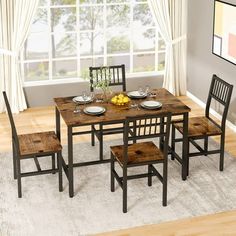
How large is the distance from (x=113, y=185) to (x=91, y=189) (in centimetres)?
25

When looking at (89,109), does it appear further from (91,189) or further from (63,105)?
(91,189)

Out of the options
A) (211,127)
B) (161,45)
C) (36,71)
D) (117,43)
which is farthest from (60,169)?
(161,45)

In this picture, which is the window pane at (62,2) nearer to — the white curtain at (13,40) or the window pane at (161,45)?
the white curtain at (13,40)

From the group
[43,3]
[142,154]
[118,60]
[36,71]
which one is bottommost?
[142,154]

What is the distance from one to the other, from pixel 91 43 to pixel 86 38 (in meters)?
0.10

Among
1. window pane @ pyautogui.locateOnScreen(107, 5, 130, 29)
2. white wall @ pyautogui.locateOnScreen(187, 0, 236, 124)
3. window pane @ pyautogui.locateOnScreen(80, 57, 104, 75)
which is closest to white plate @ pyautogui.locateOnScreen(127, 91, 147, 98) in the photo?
white wall @ pyautogui.locateOnScreen(187, 0, 236, 124)

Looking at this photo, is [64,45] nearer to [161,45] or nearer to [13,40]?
[13,40]

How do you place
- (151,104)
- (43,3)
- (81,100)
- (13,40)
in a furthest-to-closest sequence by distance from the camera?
(43,3)
(13,40)
(81,100)
(151,104)

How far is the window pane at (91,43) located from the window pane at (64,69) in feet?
0.75

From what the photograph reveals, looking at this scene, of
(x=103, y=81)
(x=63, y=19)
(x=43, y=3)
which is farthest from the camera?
(x=63, y=19)

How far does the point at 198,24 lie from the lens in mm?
8641

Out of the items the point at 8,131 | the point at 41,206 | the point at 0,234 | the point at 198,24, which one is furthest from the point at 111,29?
the point at 0,234

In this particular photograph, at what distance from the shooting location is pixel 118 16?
8750mm

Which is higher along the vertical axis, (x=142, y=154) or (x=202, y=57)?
(x=202, y=57)
